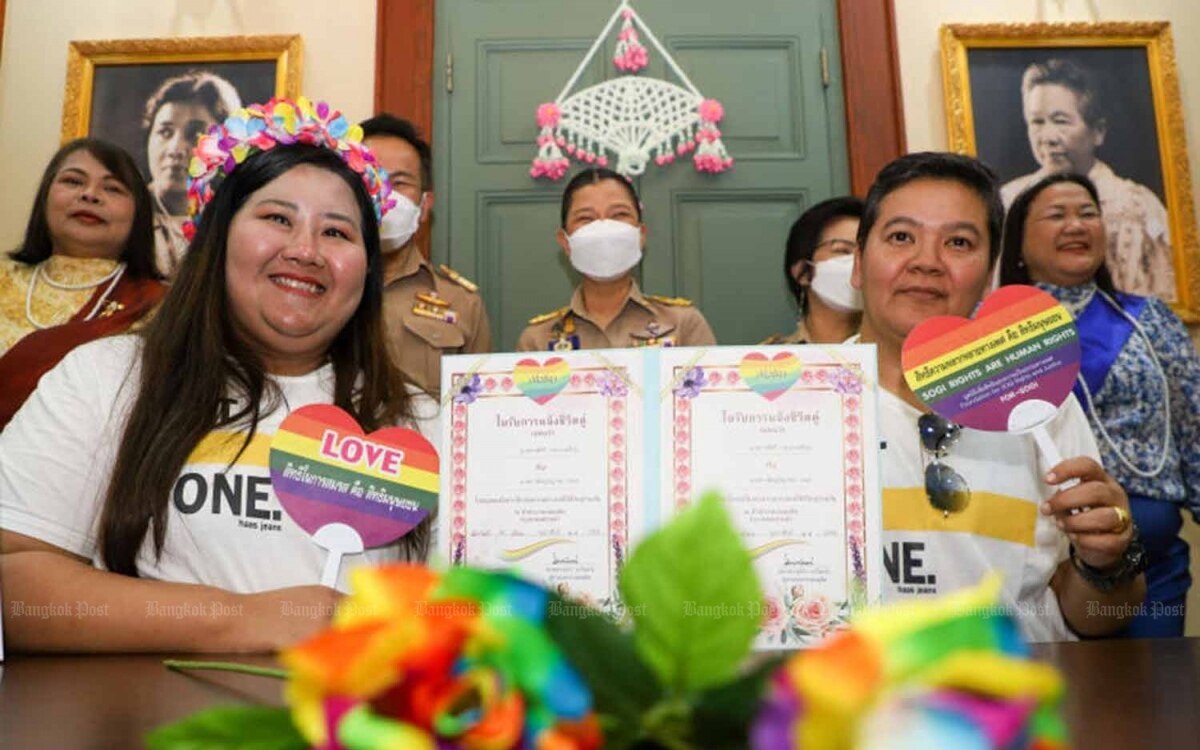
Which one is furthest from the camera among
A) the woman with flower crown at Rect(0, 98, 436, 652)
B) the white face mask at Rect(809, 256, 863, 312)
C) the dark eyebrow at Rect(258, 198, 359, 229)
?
the white face mask at Rect(809, 256, 863, 312)

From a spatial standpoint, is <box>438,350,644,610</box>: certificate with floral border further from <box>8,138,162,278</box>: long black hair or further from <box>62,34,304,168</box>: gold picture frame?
<box>62,34,304,168</box>: gold picture frame

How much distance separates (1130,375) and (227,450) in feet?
6.57

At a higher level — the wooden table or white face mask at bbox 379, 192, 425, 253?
white face mask at bbox 379, 192, 425, 253

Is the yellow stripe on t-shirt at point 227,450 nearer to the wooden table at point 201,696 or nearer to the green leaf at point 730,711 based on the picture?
the wooden table at point 201,696

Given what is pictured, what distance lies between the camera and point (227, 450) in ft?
3.99

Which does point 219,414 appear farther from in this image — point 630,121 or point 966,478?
point 630,121

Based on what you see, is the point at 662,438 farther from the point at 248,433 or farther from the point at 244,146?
the point at 244,146

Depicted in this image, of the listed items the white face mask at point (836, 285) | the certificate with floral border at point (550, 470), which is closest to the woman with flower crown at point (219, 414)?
the certificate with floral border at point (550, 470)

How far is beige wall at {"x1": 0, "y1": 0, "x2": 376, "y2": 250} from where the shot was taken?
3430mm

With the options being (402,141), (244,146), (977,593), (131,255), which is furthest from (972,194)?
(131,255)

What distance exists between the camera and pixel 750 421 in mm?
939

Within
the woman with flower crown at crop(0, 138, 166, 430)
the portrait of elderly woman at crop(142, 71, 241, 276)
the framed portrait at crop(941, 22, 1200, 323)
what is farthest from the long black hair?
the framed portrait at crop(941, 22, 1200, 323)

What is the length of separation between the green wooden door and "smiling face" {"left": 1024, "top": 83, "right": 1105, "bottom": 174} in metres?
0.66

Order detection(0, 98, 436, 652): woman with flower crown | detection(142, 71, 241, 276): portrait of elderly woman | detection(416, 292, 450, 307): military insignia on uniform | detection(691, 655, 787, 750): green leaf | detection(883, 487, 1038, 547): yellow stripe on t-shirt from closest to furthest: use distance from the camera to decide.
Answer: detection(691, 655, 787, 750): green leaf < detection(0, 98, 436, 652): woman with flower crown < detection(883, 487, 1038, 547): yellow stripe on t-shirt < detection(416, 292, 450, 307): military insignia on uniform < detection(142, 71, 241, 276): portrait of elderly woman
